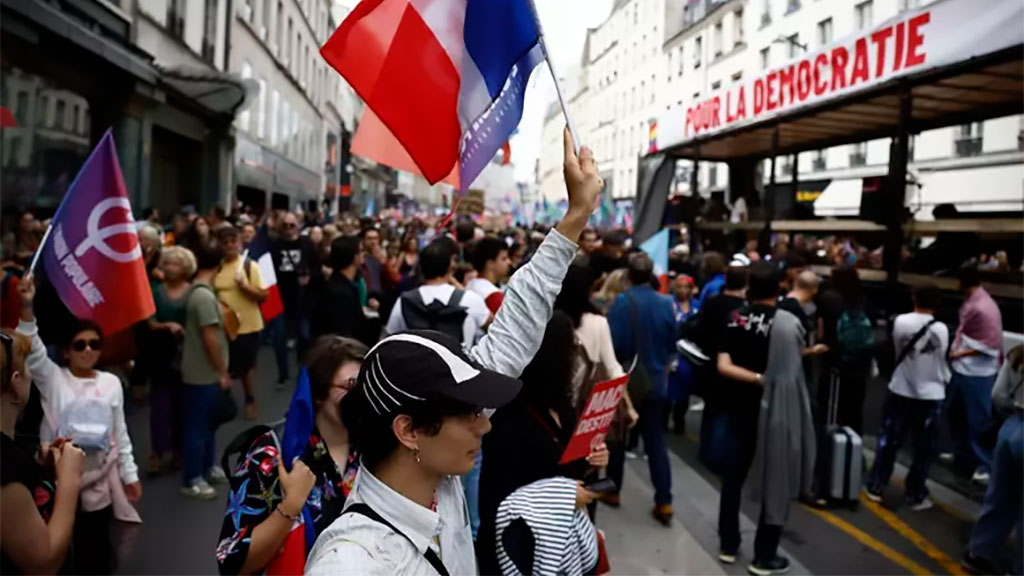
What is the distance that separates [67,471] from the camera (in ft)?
8.09

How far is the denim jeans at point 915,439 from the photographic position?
18.5 feet

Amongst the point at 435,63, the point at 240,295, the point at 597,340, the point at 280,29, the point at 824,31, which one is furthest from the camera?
the point at 280,29

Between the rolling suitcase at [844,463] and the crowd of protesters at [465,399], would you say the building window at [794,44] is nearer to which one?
the crowd of protesters at [465,399]

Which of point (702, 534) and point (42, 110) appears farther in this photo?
point (42, 110)

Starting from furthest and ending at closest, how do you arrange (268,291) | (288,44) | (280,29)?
(288,44), (280,29), (268,291)

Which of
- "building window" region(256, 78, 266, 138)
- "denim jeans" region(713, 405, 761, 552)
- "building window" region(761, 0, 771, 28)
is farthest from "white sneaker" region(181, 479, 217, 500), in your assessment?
"building window" region(256, 78, 266, 138)

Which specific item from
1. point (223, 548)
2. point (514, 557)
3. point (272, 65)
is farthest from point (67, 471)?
point (272, 65)

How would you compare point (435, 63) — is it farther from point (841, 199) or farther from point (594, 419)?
point (841, 199)

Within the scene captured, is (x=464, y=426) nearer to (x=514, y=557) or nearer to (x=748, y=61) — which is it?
(x=514, y=557)

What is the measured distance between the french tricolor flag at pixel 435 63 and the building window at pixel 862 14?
19.6 ft

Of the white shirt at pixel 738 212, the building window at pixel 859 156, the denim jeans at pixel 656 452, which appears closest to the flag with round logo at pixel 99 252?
the denim jeans at pixel 656 452

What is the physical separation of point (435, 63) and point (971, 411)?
529 cm

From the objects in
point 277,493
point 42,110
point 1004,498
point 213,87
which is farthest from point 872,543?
point 213,87

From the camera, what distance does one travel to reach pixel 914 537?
17.2 ft
